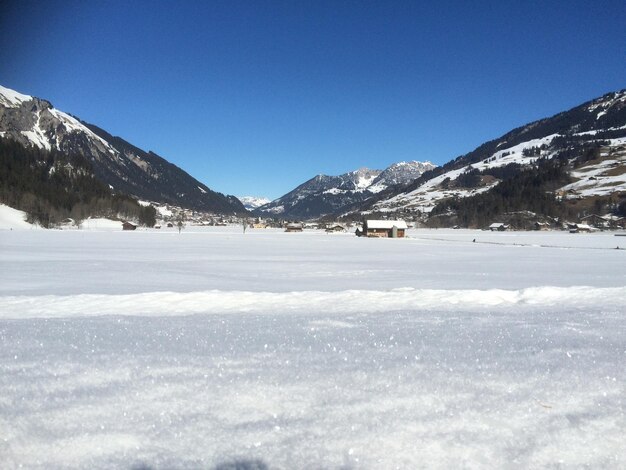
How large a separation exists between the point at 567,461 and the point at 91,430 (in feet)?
13.6

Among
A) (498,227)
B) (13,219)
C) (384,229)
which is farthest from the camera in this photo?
(498,227)

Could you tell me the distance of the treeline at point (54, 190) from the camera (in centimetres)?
12361

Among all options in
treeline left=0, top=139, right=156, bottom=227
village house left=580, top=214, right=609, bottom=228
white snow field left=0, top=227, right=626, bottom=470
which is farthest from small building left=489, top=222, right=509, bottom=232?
white snow field left=0, top=227, right=626, bottom=470

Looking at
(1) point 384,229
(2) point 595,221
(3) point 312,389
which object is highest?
(2) point 595,221

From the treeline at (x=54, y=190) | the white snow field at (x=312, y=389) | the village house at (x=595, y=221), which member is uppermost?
the treeline at (x=54, y=190)

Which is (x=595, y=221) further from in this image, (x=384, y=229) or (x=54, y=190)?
(x=54, y=190)

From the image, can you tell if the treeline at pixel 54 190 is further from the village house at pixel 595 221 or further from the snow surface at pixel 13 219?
the village house at pixel 595 221

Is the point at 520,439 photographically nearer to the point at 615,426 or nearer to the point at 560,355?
the point at 615,426

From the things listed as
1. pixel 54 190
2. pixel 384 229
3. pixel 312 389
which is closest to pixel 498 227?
pixel 384 229

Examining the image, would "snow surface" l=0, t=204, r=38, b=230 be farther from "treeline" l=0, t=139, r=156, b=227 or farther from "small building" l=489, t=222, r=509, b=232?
"small building" l=489, t=222, r=509, b=232

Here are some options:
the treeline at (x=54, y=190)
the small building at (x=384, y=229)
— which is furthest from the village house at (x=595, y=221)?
the treeline at (x=54, y=190)

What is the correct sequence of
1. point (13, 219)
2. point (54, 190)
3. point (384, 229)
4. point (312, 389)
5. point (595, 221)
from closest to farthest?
point (312, 389), point (384, 229), point (13, 219), point (54, 190), point (595, 221)

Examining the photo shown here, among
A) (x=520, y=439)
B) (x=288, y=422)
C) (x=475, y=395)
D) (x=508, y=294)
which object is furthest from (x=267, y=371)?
(x=508, y=294)

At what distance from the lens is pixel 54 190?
14100 cm
